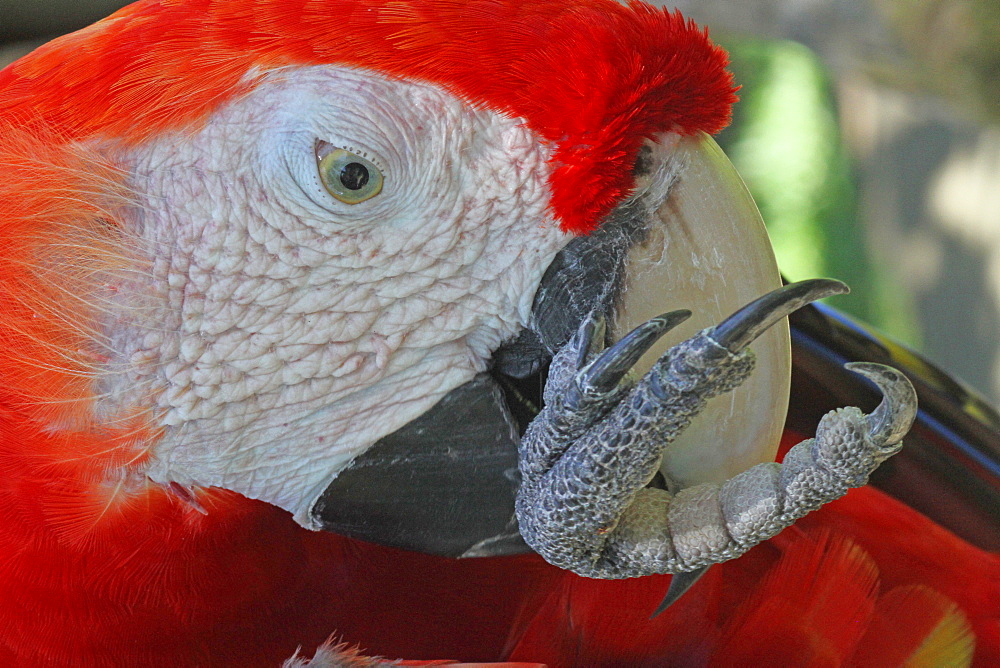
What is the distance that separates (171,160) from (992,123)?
171cm

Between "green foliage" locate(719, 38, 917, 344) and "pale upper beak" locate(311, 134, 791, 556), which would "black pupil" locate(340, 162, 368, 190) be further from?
"green foliage" locate(719, 38, 917, 344)

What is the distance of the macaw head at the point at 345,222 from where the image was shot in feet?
1.81

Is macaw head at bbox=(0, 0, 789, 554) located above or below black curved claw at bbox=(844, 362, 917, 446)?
above

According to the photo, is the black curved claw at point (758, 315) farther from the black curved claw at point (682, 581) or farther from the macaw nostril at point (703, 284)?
the black curved claw at point (682, 581)

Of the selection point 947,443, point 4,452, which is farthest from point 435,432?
point 947,443

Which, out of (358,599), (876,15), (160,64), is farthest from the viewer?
(876,15)

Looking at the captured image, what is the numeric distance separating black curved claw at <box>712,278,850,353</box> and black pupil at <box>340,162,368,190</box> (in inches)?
9.9

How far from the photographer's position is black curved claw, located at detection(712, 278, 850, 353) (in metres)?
0.50

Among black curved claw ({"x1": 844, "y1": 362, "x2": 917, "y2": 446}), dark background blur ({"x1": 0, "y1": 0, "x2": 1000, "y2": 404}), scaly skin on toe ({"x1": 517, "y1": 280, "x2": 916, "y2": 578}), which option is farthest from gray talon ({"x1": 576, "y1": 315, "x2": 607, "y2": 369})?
dark background blur ({"x1": 0, "y1": 0, "x2": 1000, "y2": 404})

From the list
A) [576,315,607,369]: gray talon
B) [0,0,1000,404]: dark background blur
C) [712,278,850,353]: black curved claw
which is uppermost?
[712,278,850,353]: black curved claw

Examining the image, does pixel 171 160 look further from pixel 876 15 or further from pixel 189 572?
pixel 876 15

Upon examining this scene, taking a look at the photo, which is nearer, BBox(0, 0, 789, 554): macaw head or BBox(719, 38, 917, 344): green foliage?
BBox(0, 0, 789, 554): macaw head

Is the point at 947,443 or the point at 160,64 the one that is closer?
the point at 160,64

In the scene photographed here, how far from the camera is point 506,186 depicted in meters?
0.57
